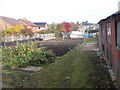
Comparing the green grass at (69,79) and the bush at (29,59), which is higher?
the bush at (29,59)

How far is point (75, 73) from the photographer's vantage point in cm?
891

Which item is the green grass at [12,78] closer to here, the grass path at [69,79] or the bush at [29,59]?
the grass path at [69,79]

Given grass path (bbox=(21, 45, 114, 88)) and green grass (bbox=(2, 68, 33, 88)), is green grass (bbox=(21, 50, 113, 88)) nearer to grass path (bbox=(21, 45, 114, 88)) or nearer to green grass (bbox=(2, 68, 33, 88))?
grass path (bbox=(21, 45, 114, 88))

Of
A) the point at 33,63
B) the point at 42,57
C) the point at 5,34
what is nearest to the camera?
the point at 33,63

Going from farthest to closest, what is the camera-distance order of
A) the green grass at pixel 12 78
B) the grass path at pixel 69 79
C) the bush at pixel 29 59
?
the bush at pixel 29 59, the green grass at pixel 12 78, the grass path at pixel 69 79

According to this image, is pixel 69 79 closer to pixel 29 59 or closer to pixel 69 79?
pixel 69 79

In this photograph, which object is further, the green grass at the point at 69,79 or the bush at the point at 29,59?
the bush at the point at 29,59

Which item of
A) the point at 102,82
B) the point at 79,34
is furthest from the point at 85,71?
the point at 79,34

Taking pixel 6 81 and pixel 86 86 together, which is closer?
pixel 86 86

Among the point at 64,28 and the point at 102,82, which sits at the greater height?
the point at 64,28

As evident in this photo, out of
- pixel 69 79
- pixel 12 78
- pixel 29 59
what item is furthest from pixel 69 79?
pixel 29 59

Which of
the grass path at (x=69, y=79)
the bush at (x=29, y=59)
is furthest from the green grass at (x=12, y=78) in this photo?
the bush at (x=29, y=59)

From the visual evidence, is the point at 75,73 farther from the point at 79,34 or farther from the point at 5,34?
the point at 79,34

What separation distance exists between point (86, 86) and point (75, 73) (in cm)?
210
